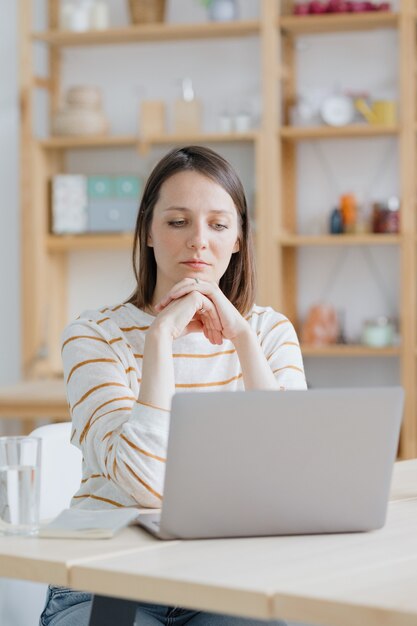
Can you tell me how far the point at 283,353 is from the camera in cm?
190

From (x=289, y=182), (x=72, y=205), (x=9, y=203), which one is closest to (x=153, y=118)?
(x=72, y=205)

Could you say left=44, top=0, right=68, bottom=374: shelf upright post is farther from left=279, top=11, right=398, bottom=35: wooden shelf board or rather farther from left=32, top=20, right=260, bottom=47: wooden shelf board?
left=279, top=11, right=398, bottom=35: wooden shelf board

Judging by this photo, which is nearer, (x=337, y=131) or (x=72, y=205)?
(x=337, y=131)

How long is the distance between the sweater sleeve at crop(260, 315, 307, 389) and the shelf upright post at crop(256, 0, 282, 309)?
2699 mm

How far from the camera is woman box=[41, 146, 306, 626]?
1570 mm

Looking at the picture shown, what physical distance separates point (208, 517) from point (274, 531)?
85mm

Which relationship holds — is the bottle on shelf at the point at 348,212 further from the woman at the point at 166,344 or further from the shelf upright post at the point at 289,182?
the woman at the point at 166,344

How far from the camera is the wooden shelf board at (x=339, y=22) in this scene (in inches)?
180

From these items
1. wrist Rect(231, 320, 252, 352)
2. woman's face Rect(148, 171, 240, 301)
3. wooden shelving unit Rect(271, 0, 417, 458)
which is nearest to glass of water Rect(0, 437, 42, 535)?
wrist Rect(231, 320, 252, 352)

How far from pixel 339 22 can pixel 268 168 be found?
2.20 feet

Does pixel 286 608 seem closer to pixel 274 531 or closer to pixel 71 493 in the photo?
pixel 274 531

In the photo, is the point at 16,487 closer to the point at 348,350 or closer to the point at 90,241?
the point at 348,350

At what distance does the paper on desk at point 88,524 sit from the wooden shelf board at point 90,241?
3474 mm

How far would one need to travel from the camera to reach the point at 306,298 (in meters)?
4.91
